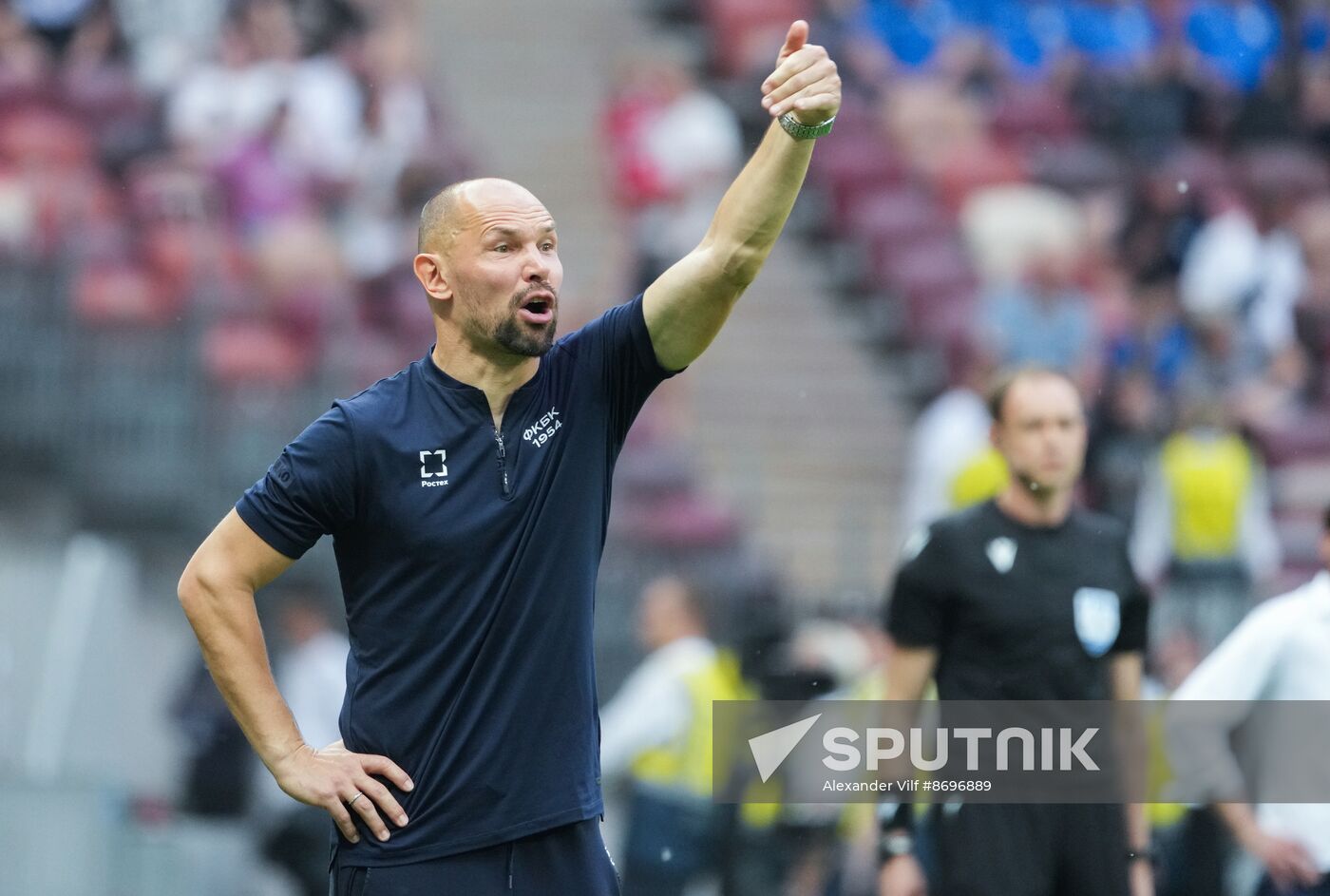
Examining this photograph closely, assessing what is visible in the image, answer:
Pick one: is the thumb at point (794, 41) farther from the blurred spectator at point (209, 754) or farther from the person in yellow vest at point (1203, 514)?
the person in yellow vest at point (1203, 514)

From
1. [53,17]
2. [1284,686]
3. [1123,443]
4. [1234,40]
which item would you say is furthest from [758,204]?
[1234,40]

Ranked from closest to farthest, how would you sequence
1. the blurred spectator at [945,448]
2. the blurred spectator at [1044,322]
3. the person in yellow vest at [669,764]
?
the person in yellow vest at [669,764] < the blurred spectator at [945,448] < the blurred spectator at [1044,322]

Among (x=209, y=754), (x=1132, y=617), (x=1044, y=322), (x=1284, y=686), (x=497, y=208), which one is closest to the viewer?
(x=497, y=208)

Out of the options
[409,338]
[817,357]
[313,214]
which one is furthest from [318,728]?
[817,357]

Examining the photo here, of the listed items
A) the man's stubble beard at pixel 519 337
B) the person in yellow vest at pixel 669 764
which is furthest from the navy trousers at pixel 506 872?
the person in yellow vest at pixel 669 764

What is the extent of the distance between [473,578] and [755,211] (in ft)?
3.11

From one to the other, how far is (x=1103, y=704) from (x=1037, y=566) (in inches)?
17.7

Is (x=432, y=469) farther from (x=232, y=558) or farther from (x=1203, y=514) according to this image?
(x=1203, y=514)

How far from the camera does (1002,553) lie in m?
5.80

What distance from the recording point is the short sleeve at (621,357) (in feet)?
14.3

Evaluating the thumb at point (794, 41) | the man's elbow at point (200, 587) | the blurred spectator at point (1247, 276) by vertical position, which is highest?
the blurred spectator at point (1247, 276)

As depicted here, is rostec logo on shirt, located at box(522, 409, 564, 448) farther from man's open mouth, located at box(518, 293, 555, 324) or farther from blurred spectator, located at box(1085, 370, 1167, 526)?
blurred spectator, located at box(1085, 370, 1167, 526)

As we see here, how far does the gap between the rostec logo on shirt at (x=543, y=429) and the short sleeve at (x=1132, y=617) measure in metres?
2.19

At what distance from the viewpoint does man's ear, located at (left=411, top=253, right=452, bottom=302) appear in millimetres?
4430
